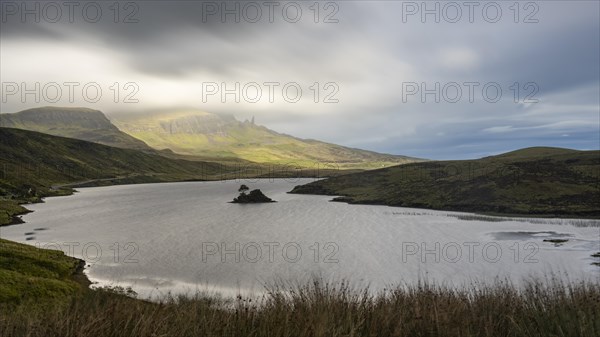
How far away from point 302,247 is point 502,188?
2588 inches

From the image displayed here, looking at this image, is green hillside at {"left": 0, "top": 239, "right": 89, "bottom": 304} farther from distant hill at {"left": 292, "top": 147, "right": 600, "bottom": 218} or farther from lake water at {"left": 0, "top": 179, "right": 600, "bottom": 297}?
distant hill at {"left": 292, "top": 147, "right": 600, "bottom": 218}

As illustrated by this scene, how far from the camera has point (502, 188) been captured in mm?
102625

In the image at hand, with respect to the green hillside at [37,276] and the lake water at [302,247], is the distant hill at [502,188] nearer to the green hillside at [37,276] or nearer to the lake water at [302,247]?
the lake water at [302,247]

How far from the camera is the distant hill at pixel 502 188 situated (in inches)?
3561

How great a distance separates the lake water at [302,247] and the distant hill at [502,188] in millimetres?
10454

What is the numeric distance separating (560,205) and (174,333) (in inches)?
3918

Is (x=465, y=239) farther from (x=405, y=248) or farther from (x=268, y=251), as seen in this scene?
(x=268, y=251)

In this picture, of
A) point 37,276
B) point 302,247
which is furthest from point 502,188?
point 37,276

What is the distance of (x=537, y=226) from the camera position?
238ft

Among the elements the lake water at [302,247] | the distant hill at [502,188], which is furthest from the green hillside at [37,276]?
the distant hill at [502,188]

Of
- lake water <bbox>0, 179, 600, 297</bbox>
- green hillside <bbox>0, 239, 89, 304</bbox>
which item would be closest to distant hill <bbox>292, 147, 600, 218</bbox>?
lake water <bbox>0, 179, 600, 297</bbox>

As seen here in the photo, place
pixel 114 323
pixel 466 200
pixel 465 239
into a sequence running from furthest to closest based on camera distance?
pixel 466 200 → pixel 465 239 → pixel 114 323

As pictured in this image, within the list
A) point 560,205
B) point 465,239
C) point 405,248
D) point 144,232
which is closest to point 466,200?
point 560,205

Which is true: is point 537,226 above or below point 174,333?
below
